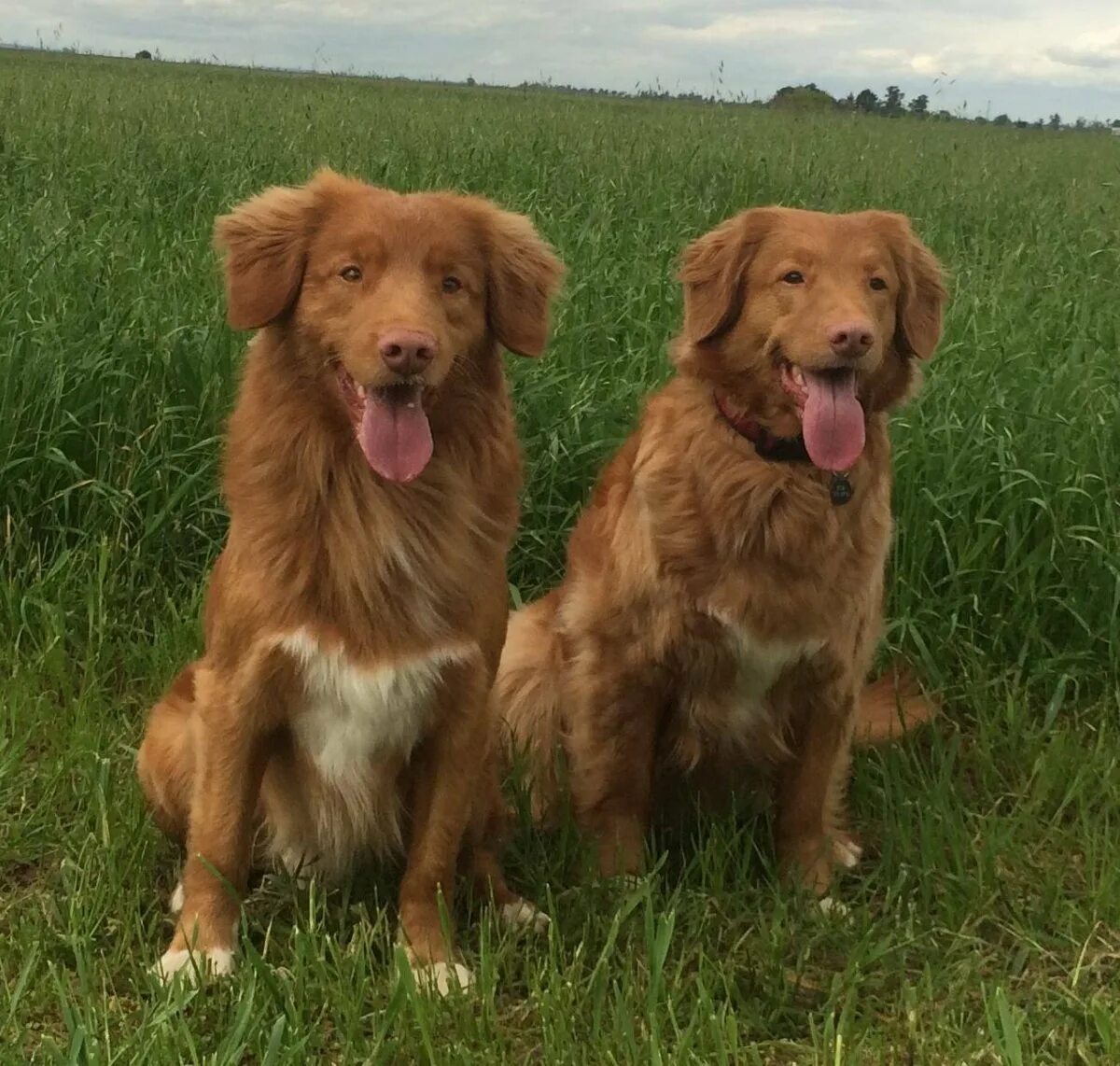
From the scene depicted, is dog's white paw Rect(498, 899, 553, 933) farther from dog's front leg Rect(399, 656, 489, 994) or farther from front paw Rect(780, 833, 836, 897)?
front paw Rect(780, 833, 836, 897)

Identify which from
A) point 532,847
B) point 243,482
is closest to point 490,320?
point 243,482

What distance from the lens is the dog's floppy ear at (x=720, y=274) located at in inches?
102

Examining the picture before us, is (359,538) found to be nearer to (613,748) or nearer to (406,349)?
(406,349)

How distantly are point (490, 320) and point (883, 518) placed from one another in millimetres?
1036

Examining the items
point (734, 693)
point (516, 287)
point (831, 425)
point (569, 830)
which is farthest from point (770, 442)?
point (569, 830)

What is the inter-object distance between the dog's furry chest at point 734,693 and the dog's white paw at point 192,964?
1149 millimetres

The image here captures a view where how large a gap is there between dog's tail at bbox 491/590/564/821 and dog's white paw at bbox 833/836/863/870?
0.70 metres

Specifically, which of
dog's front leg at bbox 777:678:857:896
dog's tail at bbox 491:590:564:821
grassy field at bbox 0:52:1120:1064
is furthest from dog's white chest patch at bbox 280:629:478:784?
dog's front leg at bbox 777:678:857:896

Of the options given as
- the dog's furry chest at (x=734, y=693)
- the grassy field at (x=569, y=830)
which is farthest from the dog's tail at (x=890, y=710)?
the dog's furry chest at (x=734, y=693)

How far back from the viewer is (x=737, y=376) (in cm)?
257

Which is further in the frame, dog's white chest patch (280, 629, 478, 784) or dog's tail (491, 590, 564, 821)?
dog's tail (491, 590, 564, 821)

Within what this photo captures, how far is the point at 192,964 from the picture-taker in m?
2.09

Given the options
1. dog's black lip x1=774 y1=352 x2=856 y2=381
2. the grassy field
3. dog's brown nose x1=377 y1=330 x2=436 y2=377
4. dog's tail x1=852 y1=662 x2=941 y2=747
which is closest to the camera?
dog's brown nose x1=377 y1=330 x2=436 y2=377

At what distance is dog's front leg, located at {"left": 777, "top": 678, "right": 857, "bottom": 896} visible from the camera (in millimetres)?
2658
